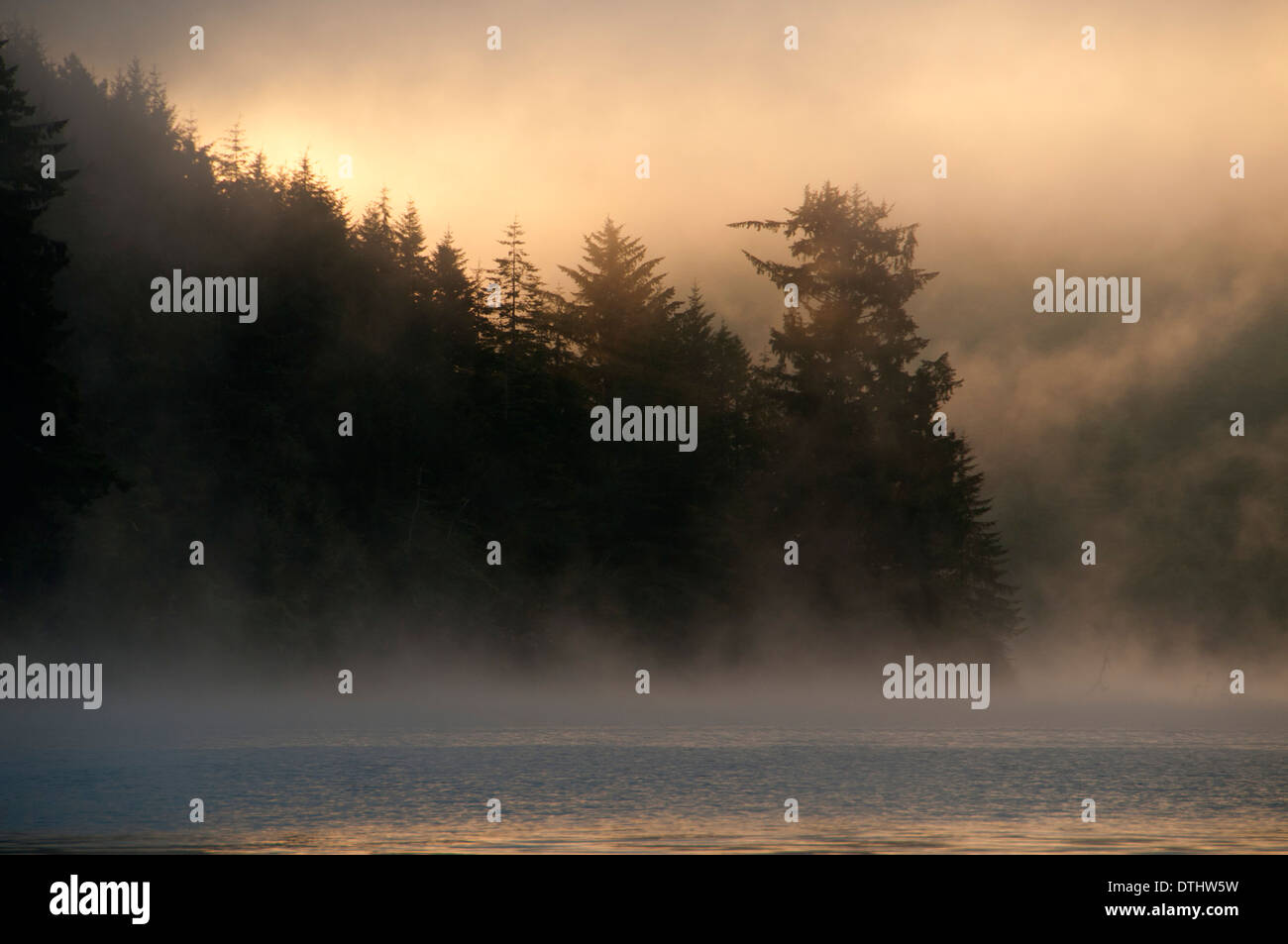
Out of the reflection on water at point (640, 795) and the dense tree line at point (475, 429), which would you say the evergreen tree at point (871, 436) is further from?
the reflection on water at point (640, 795)

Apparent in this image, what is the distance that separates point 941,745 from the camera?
127 ft

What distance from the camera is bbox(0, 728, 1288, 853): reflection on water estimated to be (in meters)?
19.3

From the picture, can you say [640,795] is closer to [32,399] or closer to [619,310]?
[32,399]

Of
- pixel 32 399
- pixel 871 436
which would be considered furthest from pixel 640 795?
pixel 871 436

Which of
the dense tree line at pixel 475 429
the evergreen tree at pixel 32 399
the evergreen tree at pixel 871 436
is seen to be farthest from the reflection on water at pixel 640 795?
the evergreen tree at pixel 871 436

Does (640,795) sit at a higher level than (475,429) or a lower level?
lower

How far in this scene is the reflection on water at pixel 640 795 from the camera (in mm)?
19281

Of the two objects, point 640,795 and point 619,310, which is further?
point 619,310

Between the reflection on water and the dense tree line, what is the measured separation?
29.4 meters

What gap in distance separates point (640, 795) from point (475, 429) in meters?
56.4

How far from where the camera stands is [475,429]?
80125 mm

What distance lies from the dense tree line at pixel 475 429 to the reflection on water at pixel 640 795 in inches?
1157

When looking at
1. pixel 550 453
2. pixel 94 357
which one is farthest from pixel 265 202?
pixel 550 453
